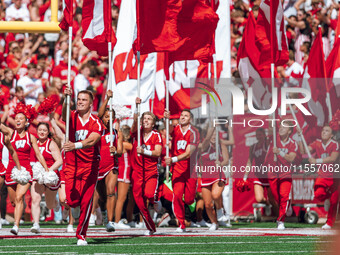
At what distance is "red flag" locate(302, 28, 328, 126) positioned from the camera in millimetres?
16684

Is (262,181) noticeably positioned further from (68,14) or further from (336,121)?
(68,14)

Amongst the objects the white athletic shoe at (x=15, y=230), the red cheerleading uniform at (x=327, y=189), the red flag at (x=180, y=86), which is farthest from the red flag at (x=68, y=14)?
the red cheerleading uniform at (x=327, y=189)

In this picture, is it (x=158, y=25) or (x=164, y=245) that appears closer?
(x=164, y=245)

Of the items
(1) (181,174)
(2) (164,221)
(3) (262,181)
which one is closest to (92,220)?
(2) (164,221)

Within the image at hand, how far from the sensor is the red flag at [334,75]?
1669cm

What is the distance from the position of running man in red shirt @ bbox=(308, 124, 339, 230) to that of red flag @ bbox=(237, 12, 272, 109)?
5.54ft

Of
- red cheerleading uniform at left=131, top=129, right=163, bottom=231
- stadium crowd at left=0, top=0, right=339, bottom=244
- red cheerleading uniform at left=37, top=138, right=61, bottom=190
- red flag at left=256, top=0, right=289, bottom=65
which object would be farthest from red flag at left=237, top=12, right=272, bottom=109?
red cheerleading uniform at left=37, top=138, right=61, bottom=190

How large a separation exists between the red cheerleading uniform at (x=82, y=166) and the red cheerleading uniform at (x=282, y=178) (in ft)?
17.5

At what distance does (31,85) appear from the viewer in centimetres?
1795

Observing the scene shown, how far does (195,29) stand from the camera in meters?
14.0

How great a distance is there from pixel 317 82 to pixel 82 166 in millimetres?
8720

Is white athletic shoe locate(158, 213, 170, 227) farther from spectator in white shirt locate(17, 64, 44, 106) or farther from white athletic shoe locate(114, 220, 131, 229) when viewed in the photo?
spectator in white shirt locate(17, 64, 44, 106)

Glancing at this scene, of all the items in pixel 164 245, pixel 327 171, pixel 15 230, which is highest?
pixel 327 171

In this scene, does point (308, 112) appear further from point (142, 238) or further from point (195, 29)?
point (142, 238)
